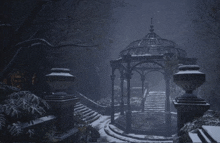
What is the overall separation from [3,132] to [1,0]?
12.2 meters

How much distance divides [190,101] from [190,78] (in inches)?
26.5

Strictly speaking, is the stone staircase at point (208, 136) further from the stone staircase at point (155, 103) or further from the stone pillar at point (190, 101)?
Answer: the stone staircase at point (155, 103)

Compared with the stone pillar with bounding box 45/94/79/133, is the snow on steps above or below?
below

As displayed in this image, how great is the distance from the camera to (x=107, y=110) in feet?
51.1

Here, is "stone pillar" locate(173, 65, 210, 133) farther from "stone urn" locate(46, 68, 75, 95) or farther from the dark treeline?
the dark treeline

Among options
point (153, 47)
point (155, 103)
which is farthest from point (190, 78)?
point (155, 103)

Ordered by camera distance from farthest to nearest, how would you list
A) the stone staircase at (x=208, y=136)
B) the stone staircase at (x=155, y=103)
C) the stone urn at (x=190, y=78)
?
the stone staircase at (x=155, y=103) → the stone urn at (x=190, y=78) → the stone staircase at (x=208, y=136)

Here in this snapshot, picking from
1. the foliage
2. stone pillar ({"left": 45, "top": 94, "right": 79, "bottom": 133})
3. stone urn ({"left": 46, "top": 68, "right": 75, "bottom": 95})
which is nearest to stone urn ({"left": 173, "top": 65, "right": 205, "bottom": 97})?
stone urn ({"left": 46, "top": 68, "right": 75, "bottom": 95})

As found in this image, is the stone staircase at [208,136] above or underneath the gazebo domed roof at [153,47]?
underneath

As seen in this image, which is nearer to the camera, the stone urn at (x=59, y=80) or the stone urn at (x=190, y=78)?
the stone urn at (x=190, y=78)

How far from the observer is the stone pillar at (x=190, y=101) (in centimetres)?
378

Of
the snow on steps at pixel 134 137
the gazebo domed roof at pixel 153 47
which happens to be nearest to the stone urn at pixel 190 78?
the snow on steps at pixel 134 137

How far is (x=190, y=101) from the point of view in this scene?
3.91m

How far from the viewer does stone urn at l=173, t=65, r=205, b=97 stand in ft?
12.4
